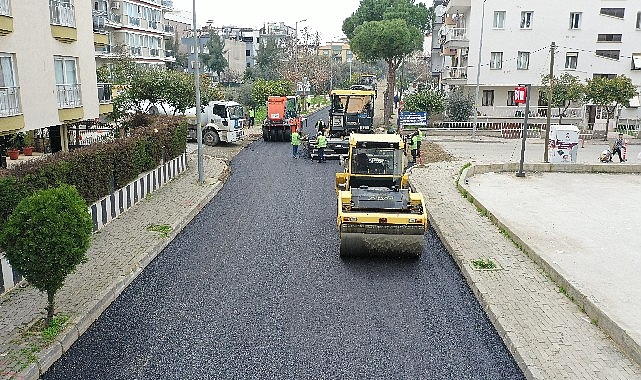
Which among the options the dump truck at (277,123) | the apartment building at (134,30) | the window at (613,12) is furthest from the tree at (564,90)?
the apartment building at (134,30)

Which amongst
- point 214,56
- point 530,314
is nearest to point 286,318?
point 530,314

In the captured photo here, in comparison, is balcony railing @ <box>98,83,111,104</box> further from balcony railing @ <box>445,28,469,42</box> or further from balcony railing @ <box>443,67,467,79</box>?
balcony railing @ <box>445,28,469,42</box>

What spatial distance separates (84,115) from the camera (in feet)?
62.4

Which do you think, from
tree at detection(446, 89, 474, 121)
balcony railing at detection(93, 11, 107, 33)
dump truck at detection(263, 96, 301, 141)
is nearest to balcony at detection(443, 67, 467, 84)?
tree at detection(446, 89, 474, 121)

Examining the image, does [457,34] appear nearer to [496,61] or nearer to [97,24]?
[496,61]

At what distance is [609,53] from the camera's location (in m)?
39.1

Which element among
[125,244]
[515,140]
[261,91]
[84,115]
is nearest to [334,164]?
[84,115]

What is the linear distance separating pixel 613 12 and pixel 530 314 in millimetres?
37422

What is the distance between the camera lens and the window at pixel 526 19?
38241mm

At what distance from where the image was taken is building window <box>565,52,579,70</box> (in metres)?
38.9

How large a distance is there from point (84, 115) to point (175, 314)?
12473mm

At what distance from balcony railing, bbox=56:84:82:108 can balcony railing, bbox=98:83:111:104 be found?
191cm

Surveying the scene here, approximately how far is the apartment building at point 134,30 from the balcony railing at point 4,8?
26.2 m

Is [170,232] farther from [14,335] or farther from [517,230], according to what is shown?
[517,230]
